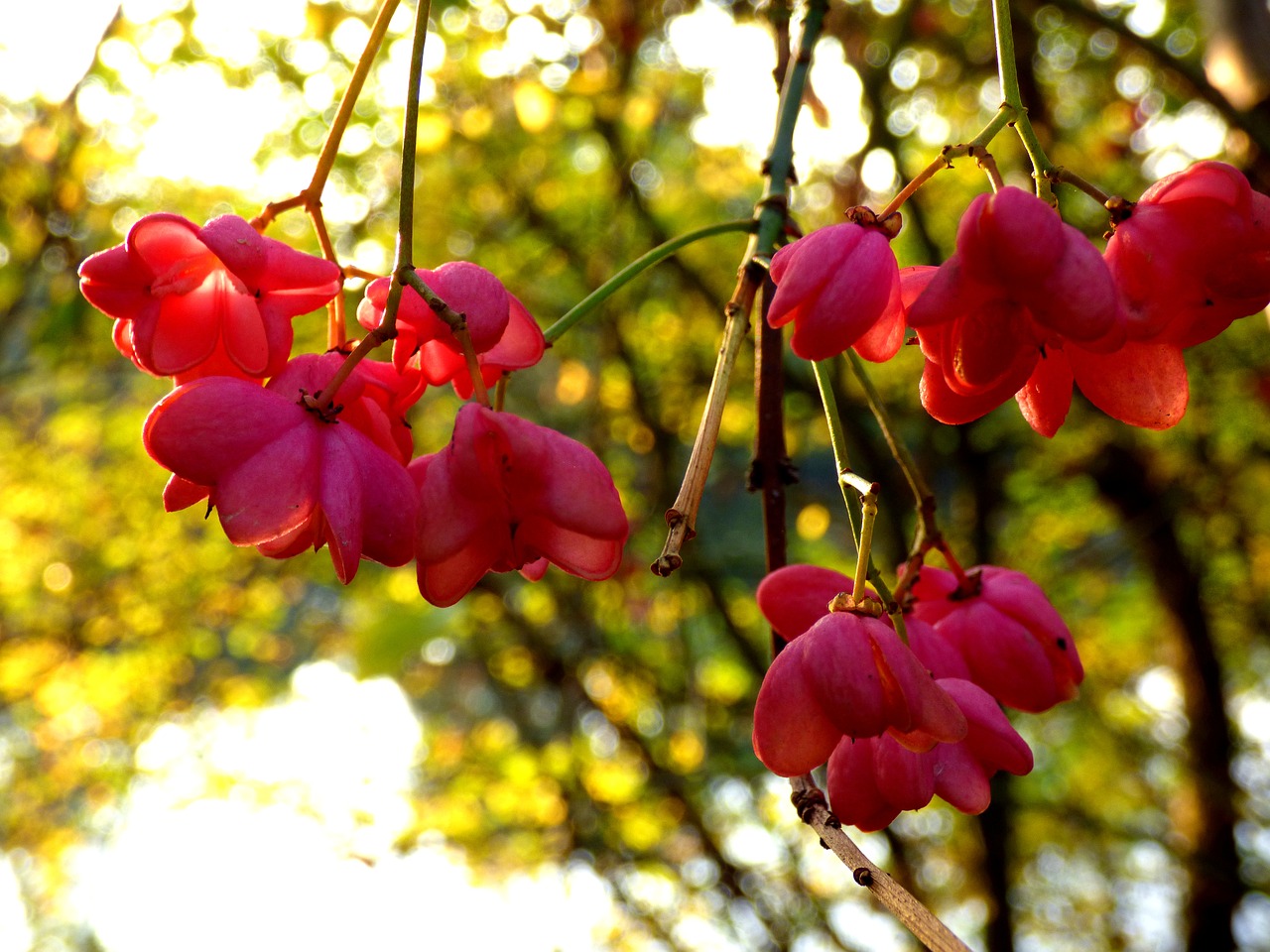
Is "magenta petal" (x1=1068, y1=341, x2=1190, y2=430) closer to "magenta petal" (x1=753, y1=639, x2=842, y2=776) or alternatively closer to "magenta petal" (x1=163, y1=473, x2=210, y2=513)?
"magenta petal" (x1=753, y1=639, x2=842, y2=776)

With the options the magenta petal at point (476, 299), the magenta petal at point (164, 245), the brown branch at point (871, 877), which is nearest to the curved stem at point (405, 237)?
the magenta petal at point (476, 299)

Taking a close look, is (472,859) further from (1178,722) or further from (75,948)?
(75,948)

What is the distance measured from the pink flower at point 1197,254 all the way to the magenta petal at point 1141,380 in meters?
0.03

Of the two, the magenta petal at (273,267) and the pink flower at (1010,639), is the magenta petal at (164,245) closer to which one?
the magenta petal at (273,267)

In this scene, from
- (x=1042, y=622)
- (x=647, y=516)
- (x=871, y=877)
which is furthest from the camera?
(x=647, y=516)

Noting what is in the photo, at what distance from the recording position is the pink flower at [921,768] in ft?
1.82

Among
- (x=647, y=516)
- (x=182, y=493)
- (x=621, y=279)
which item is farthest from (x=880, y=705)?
(x=647, y=516)

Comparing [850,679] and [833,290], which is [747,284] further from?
[850,679]

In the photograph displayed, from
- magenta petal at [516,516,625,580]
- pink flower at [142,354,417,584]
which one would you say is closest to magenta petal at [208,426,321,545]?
pink flower at [142,354,417,584]

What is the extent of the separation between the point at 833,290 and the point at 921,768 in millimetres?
227

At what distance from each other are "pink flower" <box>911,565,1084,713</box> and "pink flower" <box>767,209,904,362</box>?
21 centimetres

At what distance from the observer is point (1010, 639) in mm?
658

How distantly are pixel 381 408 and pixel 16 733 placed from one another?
5778 mm

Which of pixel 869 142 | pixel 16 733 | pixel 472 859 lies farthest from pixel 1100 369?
pixel 16 733
